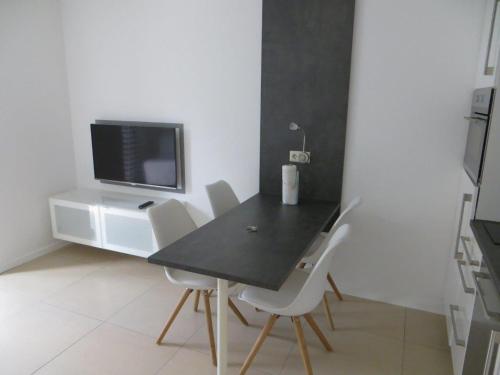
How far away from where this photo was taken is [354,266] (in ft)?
9.82

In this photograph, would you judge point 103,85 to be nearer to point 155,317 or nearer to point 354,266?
point 155,317

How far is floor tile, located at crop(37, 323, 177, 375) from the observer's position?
88.0 inches

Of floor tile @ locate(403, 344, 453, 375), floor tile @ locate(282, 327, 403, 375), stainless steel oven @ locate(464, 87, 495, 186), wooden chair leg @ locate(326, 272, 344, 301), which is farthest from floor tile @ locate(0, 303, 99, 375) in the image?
stainless steel oven @ locate(464, 87, 495, 186)

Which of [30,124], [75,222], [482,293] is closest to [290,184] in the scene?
[482,293]

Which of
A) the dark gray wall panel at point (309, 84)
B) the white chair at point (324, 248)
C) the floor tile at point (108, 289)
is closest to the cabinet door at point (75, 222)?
the floor tile at point (108, 289)

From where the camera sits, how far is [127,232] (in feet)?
11.2

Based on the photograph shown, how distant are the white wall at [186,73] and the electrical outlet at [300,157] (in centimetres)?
33

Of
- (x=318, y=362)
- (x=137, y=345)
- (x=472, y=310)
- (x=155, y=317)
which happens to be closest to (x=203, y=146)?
(x=155, y=317)

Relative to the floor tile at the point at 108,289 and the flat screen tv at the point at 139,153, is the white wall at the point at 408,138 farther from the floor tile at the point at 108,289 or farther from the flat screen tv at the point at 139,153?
the floor tile at the point at 108,289

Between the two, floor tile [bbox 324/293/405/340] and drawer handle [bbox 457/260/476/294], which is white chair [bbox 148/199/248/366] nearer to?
floor tile [bbox 324/293/405/340]

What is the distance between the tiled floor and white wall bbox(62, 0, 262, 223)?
983 mm

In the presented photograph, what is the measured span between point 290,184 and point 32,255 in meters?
2.65

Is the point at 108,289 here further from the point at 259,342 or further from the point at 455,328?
the point at 455,328

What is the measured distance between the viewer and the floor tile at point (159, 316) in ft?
8.48
